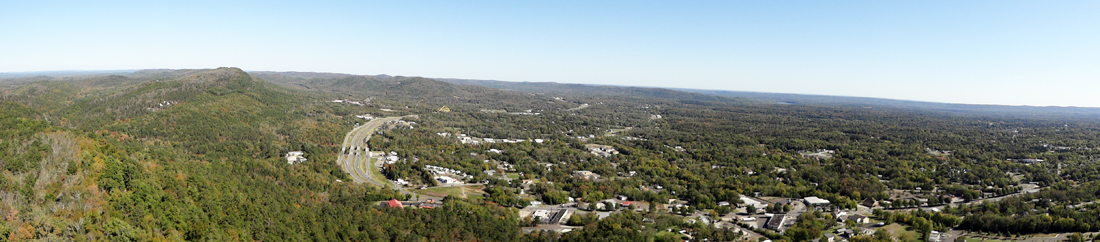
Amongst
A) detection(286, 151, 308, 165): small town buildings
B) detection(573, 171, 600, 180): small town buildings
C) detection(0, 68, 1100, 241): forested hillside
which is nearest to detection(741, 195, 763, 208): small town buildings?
detection(0, 68, 1100, 241): forested hillside

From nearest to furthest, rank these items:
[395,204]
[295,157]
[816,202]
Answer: [395,204], [816,202], [295,157]

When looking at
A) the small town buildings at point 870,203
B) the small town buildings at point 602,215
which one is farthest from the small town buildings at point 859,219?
the small town buildings at point 602,215

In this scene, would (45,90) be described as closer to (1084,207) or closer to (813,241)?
(813,241)

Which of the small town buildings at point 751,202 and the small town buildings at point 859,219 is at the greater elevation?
the small town buildings at point 859,219

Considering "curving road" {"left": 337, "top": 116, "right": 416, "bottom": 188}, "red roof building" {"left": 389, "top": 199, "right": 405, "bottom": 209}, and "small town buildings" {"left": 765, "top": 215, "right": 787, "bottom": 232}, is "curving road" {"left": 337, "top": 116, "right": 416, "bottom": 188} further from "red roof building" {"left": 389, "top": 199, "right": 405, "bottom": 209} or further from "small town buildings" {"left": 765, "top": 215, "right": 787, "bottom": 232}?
"small town buildings" {"left": 765, "top": 215, "right": 787, "bottom": 232}

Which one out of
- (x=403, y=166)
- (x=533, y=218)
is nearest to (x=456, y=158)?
(x=403, y=166)

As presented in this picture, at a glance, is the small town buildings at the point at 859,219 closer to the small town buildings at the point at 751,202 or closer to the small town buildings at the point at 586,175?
the small town buildings at the point at 751,202

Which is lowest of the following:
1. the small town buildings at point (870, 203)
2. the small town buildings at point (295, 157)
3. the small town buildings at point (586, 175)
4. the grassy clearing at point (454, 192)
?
the grassy clearing at point (454, 192)

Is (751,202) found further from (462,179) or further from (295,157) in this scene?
(295,157)

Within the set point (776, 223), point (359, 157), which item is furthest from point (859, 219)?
point (359, 157)
